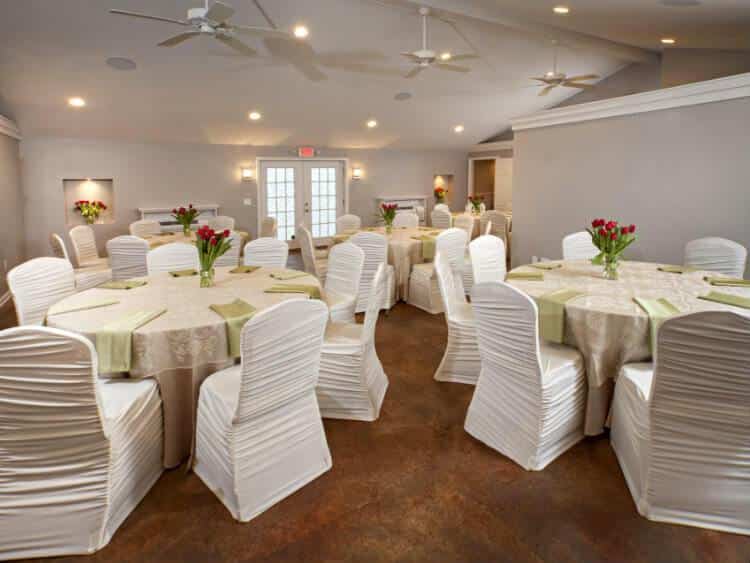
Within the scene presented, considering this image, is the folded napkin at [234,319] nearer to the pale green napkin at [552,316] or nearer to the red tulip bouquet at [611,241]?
the pale green napkin at [552,316]

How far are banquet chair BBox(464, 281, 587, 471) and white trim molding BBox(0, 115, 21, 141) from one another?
6765mm

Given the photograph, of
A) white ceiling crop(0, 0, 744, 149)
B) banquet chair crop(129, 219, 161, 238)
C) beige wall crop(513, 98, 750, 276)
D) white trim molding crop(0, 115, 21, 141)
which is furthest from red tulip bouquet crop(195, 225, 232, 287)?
white trim molding crop(0, 115, 21, 141)

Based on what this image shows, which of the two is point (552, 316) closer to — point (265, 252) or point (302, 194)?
point (265, 252)

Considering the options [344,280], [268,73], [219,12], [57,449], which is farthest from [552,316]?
[268,73]

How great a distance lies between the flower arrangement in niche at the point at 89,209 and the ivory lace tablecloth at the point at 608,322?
24.5ft

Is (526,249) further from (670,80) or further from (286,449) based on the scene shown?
(286,449)

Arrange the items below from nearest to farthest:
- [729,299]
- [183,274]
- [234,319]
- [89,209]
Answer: [234,319]
[729,299]
[183,274]
[89,209]

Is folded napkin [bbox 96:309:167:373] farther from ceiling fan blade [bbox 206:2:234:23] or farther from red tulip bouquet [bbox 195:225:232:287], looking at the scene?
ceiling fan blade [bbox 206:2:234:23]

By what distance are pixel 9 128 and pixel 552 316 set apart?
7492mm

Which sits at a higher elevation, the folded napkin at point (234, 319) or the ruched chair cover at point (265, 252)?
the ruched chair cover at point (265, 252)

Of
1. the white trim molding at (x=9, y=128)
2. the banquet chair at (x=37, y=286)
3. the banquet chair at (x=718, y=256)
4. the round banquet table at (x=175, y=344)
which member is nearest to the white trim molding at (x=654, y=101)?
the banquet chair at (x=718, y=256)

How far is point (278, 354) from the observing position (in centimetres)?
222

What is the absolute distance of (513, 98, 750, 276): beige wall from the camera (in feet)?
15.7

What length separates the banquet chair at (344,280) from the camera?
13.1 feet
